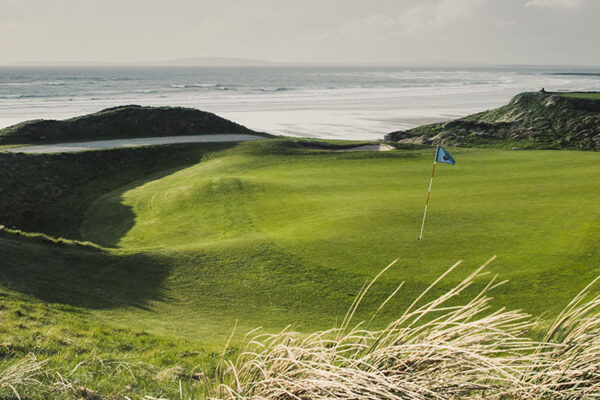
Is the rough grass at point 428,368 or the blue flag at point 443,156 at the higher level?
the blue flag at point 443,156

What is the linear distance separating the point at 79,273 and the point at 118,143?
85.7ft

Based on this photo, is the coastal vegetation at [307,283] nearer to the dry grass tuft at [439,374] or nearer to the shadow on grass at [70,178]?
the dry grass tuft at [439,374]

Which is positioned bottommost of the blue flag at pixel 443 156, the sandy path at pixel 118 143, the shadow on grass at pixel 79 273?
the shadow on grass at pixel 79 273

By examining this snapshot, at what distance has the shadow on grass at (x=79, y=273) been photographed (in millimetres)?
9125

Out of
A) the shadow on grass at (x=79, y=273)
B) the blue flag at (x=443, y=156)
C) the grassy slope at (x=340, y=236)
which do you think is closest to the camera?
the shadow on grass at (x=79, y=273)

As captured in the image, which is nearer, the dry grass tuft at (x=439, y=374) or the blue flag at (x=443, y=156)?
the dry grass tuft at (x=439, y=374)

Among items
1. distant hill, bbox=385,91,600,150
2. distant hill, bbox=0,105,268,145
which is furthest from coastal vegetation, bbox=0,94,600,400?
distant hill, bbox=385,91,600,150

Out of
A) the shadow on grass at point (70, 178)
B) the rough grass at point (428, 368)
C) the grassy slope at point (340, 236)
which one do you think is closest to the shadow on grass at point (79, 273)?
the grassy slope at point (340, 236)

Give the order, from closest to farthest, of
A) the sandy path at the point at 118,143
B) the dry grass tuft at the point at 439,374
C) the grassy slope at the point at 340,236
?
the dry grass tuft at the point at 439,374, the grassy slope at the point at 340,236, the sandy path at the point at 118,143

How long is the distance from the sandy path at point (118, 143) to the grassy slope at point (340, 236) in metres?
11.2

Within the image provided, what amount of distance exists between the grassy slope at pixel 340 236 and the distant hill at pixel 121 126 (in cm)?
1672

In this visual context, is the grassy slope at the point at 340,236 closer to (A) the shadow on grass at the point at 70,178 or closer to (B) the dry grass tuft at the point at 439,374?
(A) the shadow on grass at the point at 70,178

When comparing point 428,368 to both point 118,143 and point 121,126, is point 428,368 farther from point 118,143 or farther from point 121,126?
point 121,126

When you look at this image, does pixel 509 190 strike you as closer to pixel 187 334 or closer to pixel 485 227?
pixel 485 227
